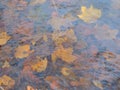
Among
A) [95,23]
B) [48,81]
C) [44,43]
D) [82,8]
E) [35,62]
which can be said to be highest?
[82,8]

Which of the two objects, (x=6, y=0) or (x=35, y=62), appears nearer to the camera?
(x=35, y=62)

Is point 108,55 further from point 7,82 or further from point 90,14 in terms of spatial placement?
point 7,82

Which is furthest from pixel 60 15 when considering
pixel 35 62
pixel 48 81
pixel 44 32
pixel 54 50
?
pixel 48 81

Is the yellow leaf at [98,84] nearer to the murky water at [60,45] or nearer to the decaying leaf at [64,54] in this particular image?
the murky water at [60,45]

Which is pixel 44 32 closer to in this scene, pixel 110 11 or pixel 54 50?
pixel 54 50

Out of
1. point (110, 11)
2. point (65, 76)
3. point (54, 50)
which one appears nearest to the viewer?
point (65, 76)

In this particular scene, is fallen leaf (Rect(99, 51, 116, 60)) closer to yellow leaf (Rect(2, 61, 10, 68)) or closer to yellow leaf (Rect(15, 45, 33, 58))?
yellow leaf (Rect(15, 45, 33, 58))
